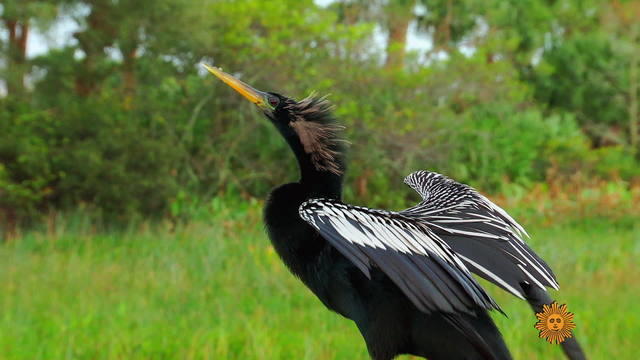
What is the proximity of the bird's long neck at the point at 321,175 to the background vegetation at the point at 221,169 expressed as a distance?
1919 millimetres

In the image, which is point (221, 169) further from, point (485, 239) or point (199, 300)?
point (485, 239)

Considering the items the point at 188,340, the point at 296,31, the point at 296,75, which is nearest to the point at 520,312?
the point at 188,340

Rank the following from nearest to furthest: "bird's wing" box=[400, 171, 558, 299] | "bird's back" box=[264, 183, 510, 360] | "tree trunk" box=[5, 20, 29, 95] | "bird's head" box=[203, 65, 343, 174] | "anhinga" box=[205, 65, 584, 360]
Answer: "anhinga" box=[205, 65, 584, 360], "bird's wing" box=[400, 171, 558, 299], "bird's back" box=[264, 183, 510, 360], "bird's head" box=[203, 65, 343, 174], "tree trunk" box=[5, 20, 29, 95]

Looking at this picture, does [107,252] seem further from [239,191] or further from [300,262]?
[300,262]

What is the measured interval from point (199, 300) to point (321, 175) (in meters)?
3.82

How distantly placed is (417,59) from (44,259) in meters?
9.35

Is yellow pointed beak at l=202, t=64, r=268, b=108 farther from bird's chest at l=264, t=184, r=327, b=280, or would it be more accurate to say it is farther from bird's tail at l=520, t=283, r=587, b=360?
bird's tail at l=520, t=283, r=587, b=360

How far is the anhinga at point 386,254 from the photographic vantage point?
7.38ft

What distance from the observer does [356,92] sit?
13.0 meters

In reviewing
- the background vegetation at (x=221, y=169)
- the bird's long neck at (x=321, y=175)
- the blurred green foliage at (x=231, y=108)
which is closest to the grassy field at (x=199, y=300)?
the background vegetation at (x=221, y=169)

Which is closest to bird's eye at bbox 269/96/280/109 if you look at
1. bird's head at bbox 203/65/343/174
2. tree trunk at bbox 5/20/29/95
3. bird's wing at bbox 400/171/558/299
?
bird's head at bbox 203/65/343/174

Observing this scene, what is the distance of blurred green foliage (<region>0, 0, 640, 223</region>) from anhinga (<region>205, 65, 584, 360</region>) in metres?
7.07

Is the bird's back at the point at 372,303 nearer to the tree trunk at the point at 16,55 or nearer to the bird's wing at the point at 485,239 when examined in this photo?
the bird's wing at the point at 485,239

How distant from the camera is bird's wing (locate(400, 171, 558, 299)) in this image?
7.88 ft
